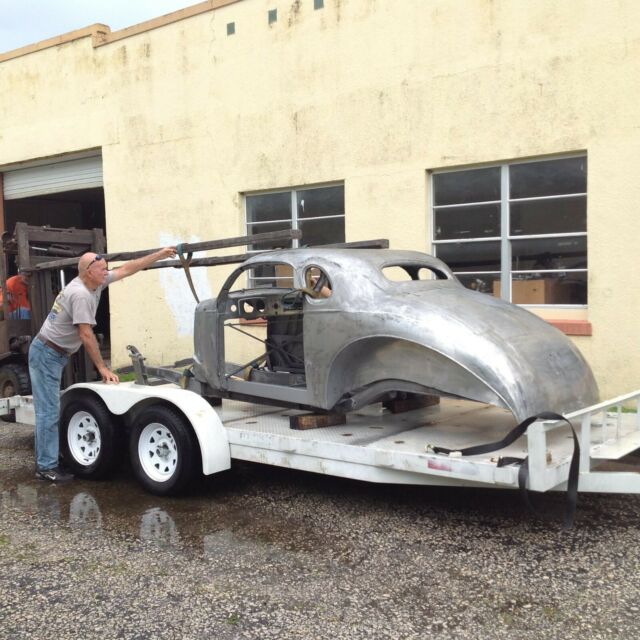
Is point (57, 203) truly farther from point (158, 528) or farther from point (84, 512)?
point (158, 528)

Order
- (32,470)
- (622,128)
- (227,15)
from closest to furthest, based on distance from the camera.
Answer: (32,470) < (622,128) < (227,15)

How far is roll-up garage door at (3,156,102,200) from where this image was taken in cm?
1423

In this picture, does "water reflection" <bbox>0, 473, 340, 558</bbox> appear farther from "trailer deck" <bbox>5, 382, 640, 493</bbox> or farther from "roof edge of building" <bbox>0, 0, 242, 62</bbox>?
"roof edge of building" <bbox>0, 0, 242, 62</bbox>

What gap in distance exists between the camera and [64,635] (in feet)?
11.6

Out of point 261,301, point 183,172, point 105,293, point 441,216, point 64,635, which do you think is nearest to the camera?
point 64,635

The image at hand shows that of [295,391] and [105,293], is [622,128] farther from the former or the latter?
[105,293]

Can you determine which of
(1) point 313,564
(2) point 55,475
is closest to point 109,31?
(2) point 55,475

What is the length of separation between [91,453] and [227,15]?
7.81 metres

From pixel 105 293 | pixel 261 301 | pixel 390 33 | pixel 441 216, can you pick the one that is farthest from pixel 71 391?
pixel 105 293

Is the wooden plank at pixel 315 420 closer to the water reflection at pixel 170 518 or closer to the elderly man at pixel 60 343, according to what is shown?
the water reflection at pixel 170 518

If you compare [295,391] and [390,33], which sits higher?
[390,33]

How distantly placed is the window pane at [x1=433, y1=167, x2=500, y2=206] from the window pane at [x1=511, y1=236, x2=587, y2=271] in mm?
732

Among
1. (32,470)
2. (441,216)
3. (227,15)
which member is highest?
(227,15)

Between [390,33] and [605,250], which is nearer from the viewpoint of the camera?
[605,250]
